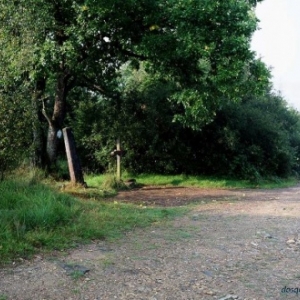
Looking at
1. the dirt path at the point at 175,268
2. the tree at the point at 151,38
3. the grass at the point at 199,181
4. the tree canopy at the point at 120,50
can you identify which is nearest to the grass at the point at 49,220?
the dirt path at the point at 175,268

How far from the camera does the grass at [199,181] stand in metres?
16.9

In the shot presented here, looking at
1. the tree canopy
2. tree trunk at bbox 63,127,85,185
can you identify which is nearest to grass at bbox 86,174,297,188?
tree trunk at bbox 63,127,85,185

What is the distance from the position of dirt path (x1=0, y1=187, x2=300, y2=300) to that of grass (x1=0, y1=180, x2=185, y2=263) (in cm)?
31

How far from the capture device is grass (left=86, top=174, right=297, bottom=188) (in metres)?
16.9

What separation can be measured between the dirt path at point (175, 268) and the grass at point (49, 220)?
12.0 inches

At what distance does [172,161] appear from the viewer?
18.7m

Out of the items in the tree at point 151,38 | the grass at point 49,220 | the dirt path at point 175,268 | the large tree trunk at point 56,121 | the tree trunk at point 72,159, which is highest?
the tree at point 151,38

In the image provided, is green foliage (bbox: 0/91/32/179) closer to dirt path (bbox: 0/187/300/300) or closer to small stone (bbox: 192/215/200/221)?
dirt path (bbox: 0/187/300/300)

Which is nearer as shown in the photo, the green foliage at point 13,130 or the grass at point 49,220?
the grass at point 49,220

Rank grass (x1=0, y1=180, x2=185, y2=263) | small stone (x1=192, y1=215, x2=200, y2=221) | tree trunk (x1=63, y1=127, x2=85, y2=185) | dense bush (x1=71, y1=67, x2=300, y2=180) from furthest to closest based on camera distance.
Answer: dense bush (x1=71, y1=67, x2=300, y2=180) → tree trunk (x1=63, y1=127, x2=85, y2=185) → small stone (x1=192, y1=215, x2=200, y2=221) → grass (x1=0, y1=180, x2=185, y2=263)

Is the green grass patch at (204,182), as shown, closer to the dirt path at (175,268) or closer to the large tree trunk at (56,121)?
the large tree trunk at (56,121)

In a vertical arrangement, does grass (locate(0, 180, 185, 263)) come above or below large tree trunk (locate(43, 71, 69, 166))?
below

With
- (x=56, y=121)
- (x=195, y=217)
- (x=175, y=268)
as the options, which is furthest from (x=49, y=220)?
(x=56, y=121)

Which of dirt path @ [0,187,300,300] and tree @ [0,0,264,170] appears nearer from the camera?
dirt path @ [0,187,300,300]
